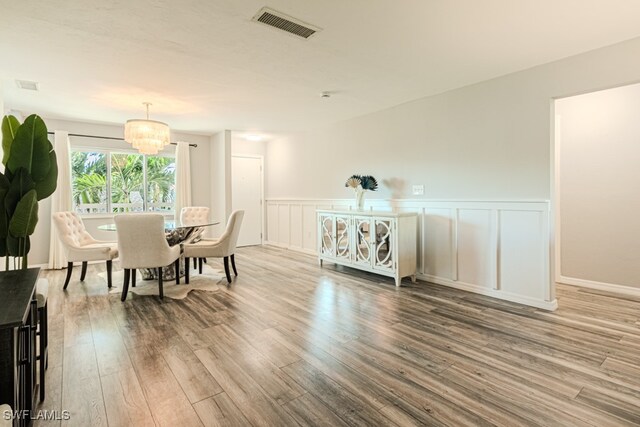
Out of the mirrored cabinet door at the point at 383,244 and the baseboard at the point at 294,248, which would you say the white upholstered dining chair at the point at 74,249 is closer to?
the baseboard at the point at 294,248

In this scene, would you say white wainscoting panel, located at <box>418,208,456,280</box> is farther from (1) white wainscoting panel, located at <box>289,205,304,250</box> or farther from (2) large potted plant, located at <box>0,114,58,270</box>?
(2) large potted plant, located at <box>0,114,58,270</box>

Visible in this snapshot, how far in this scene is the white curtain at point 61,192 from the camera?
501 cm

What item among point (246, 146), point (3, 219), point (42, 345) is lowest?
point (42, 345)

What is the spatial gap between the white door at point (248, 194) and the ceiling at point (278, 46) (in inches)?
112

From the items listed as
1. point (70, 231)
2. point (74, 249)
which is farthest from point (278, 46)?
point (70, 231)

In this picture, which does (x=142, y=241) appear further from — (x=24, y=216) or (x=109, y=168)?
(x=109, y=168)

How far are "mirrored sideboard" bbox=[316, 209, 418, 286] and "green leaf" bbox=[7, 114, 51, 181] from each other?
3.30 m

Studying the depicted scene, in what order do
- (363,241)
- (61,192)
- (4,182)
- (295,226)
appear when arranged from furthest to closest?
(295,226) < (61,192) < (363,241) < (4,182)

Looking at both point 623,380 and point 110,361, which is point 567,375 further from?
point 110,361

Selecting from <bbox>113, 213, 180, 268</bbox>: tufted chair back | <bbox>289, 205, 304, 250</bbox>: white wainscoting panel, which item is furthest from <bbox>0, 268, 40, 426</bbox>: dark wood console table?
<bbox>289, 205, 304, 250</bbox>: white wainscoting panel

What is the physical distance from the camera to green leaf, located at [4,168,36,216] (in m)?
1.94

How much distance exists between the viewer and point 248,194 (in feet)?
23.9

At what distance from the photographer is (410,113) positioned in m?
4.36

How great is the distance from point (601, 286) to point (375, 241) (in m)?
2.67
